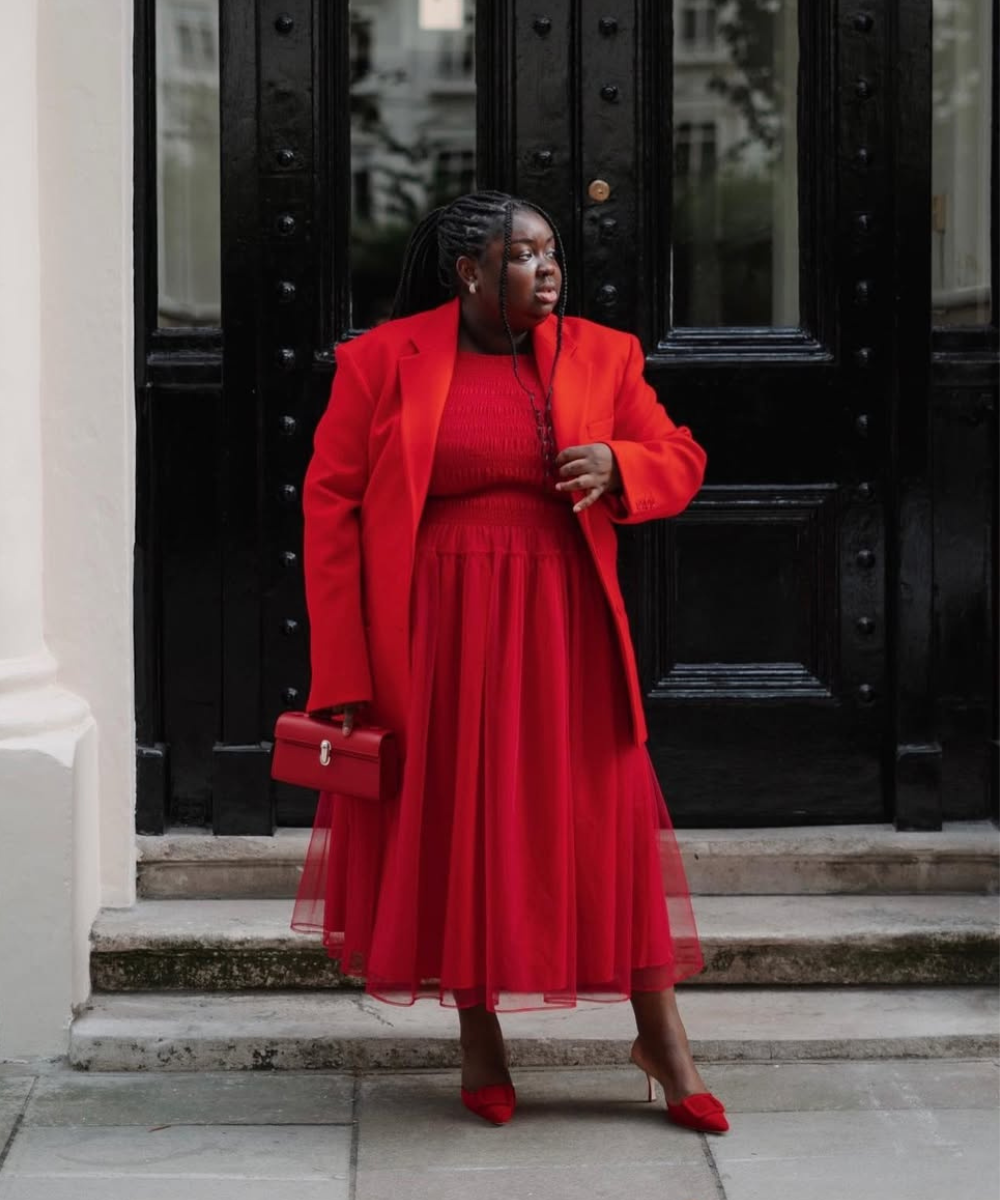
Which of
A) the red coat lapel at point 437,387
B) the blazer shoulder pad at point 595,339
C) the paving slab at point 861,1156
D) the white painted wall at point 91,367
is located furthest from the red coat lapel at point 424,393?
the paving slab at point 861,1156

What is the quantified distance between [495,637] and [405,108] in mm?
1740

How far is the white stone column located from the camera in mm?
4355

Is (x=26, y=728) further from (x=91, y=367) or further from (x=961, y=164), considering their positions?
(x=961, y=164)

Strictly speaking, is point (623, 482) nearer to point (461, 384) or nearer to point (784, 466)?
point (461, 384)

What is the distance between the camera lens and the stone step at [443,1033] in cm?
430

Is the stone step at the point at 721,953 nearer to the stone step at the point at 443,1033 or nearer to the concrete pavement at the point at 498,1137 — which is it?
the stone step at the point at 443,1033

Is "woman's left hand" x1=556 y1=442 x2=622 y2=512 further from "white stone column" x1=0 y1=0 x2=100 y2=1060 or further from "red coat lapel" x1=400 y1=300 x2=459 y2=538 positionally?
"white stone column" x1=0 y1=0 x2=100 y2=1060

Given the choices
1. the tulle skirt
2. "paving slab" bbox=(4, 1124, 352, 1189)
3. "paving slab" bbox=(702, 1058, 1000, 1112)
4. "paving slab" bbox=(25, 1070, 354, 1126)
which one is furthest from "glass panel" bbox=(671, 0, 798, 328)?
"paving slab" bbox=(4, 1124, 352, 1189)

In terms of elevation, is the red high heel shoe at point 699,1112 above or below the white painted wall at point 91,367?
below

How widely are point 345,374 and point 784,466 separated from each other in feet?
4.96

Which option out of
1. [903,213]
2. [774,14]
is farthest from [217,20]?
[903,213]

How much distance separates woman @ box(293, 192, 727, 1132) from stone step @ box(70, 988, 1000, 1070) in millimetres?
428

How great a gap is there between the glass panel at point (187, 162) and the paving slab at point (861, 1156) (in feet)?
7.88

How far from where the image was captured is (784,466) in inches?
196
